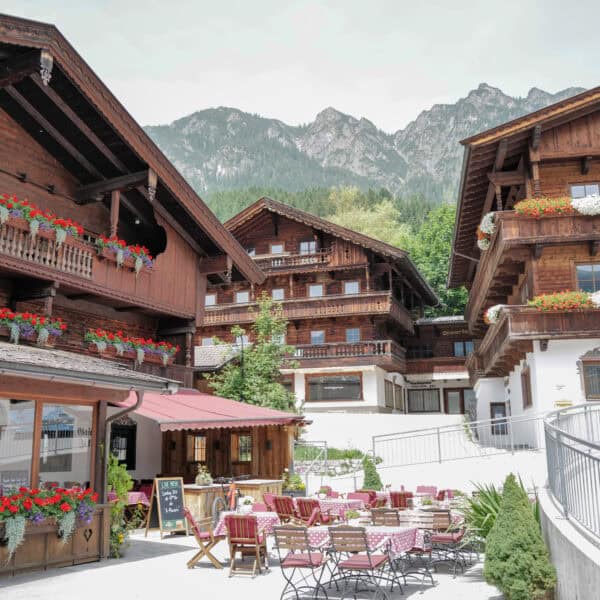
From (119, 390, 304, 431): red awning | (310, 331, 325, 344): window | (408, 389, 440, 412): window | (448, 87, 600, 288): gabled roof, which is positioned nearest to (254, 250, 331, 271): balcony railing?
(310, 331, 325, 344): window

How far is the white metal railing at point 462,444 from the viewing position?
2067 cm

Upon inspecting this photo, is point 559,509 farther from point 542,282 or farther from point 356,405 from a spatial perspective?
point 356,405

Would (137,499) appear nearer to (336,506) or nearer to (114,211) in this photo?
(336,506)

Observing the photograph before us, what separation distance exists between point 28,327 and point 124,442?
5077mm

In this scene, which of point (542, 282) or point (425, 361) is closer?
point (542, 282)

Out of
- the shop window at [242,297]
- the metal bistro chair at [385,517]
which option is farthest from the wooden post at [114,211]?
the shop window at [242,297]

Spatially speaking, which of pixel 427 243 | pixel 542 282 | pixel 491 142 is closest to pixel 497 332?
pixel 542 282

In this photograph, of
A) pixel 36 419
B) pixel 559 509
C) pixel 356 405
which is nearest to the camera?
pixel 559 509

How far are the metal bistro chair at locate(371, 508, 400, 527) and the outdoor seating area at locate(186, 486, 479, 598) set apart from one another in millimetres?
15

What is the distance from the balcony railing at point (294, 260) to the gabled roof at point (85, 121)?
1920 cm

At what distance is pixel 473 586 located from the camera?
9711 millimetres

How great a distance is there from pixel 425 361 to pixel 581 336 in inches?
874

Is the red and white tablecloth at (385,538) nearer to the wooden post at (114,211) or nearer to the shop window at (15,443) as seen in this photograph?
the shop window at (15,443)

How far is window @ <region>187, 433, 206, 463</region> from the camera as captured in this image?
20.0 meters
